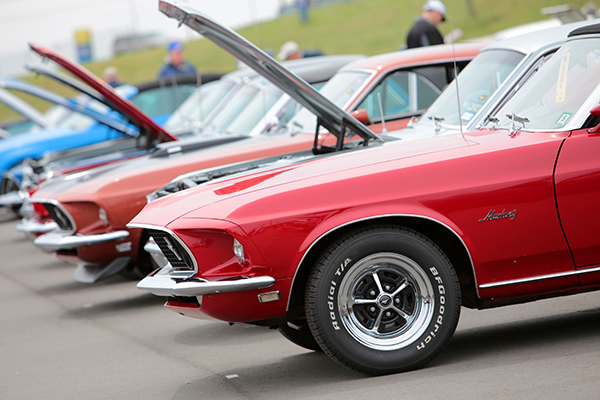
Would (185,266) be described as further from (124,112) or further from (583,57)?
(124,112)

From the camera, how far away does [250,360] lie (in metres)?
4.93

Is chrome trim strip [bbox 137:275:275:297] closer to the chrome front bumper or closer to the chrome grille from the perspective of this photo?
the chrome front bumper

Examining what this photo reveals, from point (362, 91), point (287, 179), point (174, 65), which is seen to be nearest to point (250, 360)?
point (287, 179)

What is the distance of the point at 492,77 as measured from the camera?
21.4ft

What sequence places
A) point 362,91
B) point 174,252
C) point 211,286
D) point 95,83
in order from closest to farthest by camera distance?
point 211,286 < point 174,252 < point 362,91 < point 95,83

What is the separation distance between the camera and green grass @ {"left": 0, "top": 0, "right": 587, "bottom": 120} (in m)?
38.2

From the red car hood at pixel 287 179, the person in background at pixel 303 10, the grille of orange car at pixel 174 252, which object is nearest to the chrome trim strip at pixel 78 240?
the red car hood at pixel 287 179

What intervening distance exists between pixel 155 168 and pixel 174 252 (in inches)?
131

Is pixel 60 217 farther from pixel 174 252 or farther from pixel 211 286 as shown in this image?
pixel 211 286

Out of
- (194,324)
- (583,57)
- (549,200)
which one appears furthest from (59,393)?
(583,57)

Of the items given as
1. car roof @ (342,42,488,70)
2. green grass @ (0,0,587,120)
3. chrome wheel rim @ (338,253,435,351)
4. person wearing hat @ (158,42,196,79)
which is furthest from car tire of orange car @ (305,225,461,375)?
green grass @ (0,0,587,120)

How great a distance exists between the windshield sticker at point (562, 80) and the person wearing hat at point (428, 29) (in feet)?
16.3

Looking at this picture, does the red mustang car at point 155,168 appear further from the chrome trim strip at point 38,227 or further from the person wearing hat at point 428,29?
→ the person wearing hat at point 428,29

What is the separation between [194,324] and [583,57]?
11.3 feet
